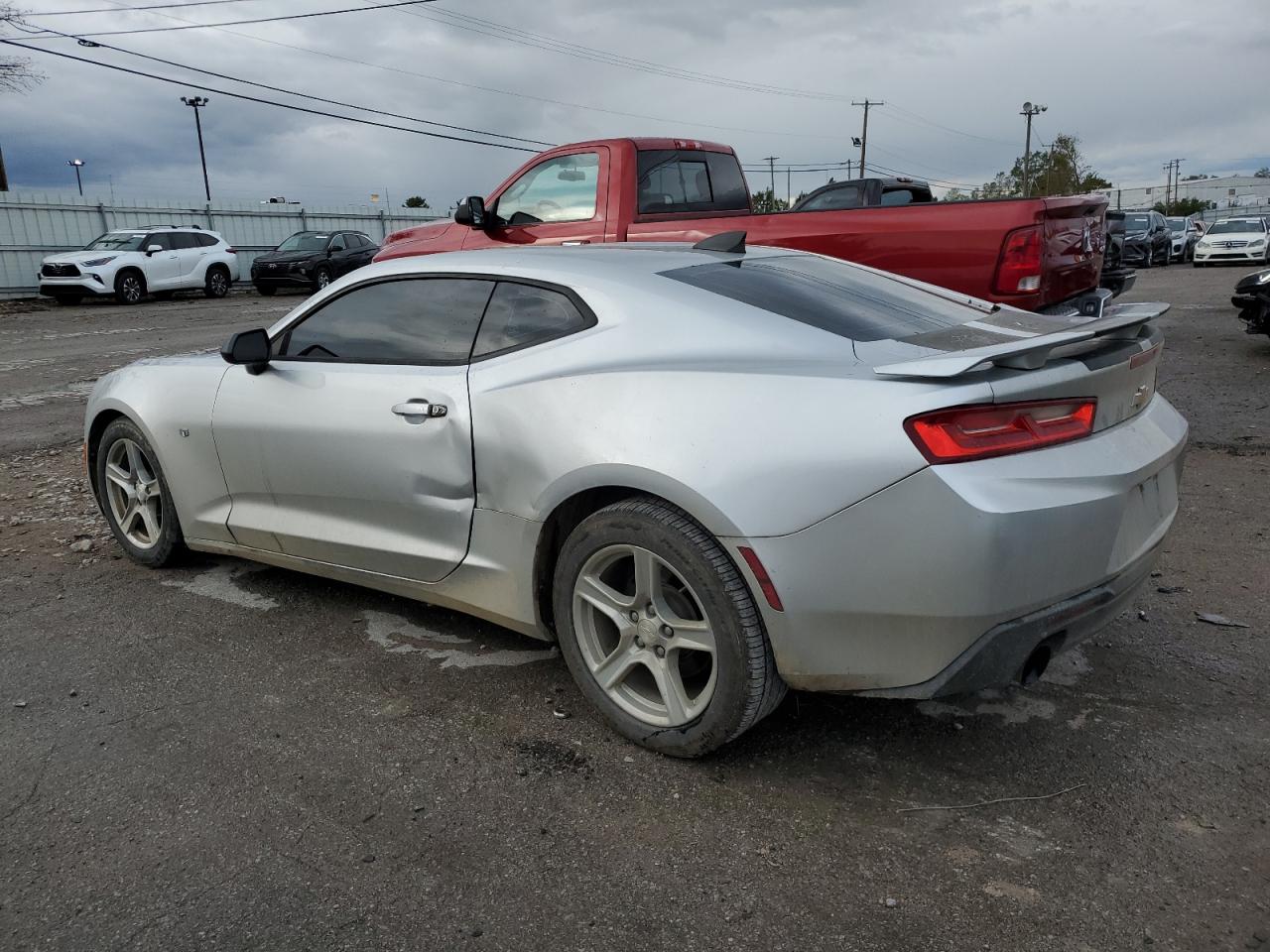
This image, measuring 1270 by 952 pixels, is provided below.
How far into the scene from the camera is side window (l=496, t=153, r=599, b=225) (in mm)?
7602

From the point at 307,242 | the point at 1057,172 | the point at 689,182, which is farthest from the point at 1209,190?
the point at 689,182

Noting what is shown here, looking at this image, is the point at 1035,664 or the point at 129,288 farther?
the point at 129,288

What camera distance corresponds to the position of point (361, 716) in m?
3.31

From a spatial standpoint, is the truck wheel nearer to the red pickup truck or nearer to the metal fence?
the metal fence

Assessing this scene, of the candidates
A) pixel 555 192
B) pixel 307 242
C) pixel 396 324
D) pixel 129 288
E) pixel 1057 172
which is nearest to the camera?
pixel 396 324

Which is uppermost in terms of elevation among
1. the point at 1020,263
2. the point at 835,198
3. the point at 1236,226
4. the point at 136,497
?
the point at 835,198

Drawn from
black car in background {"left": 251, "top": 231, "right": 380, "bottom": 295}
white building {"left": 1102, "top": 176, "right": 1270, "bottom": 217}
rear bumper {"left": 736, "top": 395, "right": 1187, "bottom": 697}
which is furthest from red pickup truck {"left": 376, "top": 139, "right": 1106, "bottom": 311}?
white building {"left": 1102, "top": 176, "right": 1270, "bottom": 217}

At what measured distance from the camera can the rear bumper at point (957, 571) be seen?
2.45 metres

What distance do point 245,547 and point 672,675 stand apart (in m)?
2.19

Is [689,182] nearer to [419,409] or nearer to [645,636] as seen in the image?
[419,409]

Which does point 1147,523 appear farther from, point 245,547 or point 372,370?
point 245,547

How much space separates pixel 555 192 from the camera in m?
7.76

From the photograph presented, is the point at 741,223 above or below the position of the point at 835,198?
below

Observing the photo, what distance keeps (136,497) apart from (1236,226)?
33171 mm
